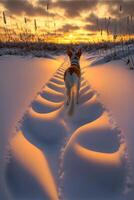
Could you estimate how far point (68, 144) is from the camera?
3182 millimetres

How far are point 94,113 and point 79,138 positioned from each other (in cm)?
105

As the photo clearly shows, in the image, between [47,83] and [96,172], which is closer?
[96,172]

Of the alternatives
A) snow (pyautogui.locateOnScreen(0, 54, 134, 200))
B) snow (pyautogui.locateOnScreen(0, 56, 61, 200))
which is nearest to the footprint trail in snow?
snow (pyautogui.locateOnScreen(0, 54, 134, 200))

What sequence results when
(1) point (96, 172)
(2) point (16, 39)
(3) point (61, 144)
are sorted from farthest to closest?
(2) point (16, 39), (3) point (61, 144), (1) point (96, 172)

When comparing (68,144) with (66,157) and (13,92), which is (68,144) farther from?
(13,92)

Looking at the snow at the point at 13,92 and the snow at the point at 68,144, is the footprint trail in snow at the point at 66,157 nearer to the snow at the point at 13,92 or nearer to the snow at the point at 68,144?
the snow at the point at 68,144

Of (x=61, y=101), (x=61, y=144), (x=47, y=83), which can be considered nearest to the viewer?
(x=61, y=144)

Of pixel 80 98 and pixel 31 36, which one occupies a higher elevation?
pixel 31 36

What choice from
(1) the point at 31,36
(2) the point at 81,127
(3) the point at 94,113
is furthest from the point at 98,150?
(1) the point at 31,36

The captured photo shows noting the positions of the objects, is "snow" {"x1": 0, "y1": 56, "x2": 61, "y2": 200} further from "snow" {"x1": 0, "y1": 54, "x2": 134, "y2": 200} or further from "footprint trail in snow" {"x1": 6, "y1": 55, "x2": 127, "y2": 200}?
"footprint trail in snow" {"x1": 6, "y1": 55, "x2": 127, "y2": 200}

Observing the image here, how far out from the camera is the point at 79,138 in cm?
330

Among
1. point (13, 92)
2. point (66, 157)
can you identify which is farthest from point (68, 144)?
point (13, 92)

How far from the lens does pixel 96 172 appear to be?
2.64m

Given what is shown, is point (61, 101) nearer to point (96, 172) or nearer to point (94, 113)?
point (94, 113)
